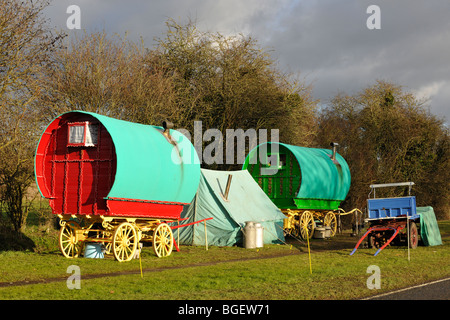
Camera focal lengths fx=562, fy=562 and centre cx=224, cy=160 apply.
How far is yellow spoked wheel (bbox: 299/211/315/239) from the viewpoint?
25.5m

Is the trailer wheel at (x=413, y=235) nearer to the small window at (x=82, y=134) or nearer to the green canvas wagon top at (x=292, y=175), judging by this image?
the green canvas wagon top at (x=292, y=175)

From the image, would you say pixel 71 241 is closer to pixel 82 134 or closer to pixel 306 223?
pixel 82 134

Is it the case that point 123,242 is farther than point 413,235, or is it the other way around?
point 413,235

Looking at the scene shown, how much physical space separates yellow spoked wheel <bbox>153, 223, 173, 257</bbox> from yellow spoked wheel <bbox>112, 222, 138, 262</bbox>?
94 centimetres

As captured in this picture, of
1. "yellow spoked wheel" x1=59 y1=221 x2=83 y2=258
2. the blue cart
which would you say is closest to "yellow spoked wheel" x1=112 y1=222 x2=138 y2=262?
"yellow spoked wheel" x1=59 y1=221 x2=83 y2=258

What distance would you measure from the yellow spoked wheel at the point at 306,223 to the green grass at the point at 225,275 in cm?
677

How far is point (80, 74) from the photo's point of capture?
22594 mm

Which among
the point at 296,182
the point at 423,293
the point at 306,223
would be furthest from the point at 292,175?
the point at 423,293

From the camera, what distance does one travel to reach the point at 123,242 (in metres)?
15.9

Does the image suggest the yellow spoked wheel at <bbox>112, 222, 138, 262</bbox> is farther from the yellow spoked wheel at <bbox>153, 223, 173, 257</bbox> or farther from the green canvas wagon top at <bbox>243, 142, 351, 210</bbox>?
the green canvas wagon top at <bbox>243, 142, 351, 210</bbox>

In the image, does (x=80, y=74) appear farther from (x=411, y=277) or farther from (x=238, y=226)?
(x=411, y=277)

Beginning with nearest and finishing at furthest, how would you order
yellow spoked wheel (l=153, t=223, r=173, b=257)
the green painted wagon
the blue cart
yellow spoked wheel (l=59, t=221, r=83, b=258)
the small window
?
the small window < yellow spoked wheel (l=59, t=221, r=83, b=258) < yellow spoked wheel (l=153, t=223, r=173, b=257) < the blue cart < the green painted wagon

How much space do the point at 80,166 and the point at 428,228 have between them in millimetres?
12893
